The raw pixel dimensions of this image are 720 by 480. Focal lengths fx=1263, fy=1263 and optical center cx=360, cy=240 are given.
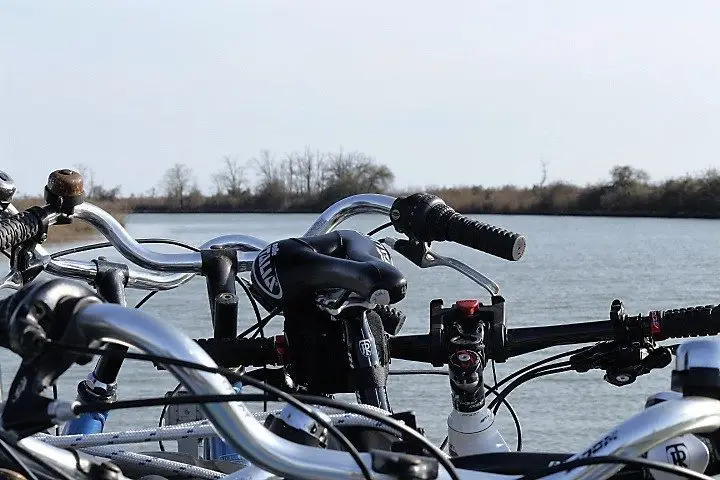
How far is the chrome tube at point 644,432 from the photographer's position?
4.63 feet

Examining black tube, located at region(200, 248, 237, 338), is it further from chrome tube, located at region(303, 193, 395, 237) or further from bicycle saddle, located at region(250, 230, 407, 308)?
bicycle saddle, located at region(250, 230, 407, 308)

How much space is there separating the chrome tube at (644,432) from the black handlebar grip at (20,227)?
Answer: 1.50m

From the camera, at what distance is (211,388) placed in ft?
4.71

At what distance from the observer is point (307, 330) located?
232 centimetres

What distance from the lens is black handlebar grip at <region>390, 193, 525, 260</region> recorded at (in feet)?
7.67

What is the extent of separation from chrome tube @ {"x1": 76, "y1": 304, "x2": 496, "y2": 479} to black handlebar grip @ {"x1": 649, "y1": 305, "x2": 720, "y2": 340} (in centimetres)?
104

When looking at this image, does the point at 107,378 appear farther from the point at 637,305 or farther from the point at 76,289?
the point at 637,305

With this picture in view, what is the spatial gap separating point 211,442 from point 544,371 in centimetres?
71

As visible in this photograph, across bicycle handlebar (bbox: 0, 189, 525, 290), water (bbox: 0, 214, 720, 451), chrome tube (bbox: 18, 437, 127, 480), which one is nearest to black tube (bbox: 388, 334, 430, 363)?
bicycle handlebar (bbox: 0, 189, 525, 290)

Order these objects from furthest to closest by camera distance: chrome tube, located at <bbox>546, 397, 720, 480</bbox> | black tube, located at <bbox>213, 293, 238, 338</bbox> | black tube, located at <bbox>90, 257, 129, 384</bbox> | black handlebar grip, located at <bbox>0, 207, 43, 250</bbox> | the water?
the water → black tube, located at <bbox>90, 257, 129, 384</bbox> → black tube, located at <bbox>213, 293, 238, 338</bbox> → black handlebar grip, located at <bbox>0, 207, 43, 250</bbox> → chrome tube, located at <bbox>546, 397, 720, 480</bbox>

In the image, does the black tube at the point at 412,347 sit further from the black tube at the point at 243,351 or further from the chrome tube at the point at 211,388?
the chrome tube at the point at 211,388

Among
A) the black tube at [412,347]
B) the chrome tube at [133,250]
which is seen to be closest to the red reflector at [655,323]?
the black tube at [412,347]

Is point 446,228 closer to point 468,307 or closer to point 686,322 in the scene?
point 468,307

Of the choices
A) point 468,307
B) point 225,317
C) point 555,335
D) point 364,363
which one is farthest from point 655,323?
Answer: point 225,317
